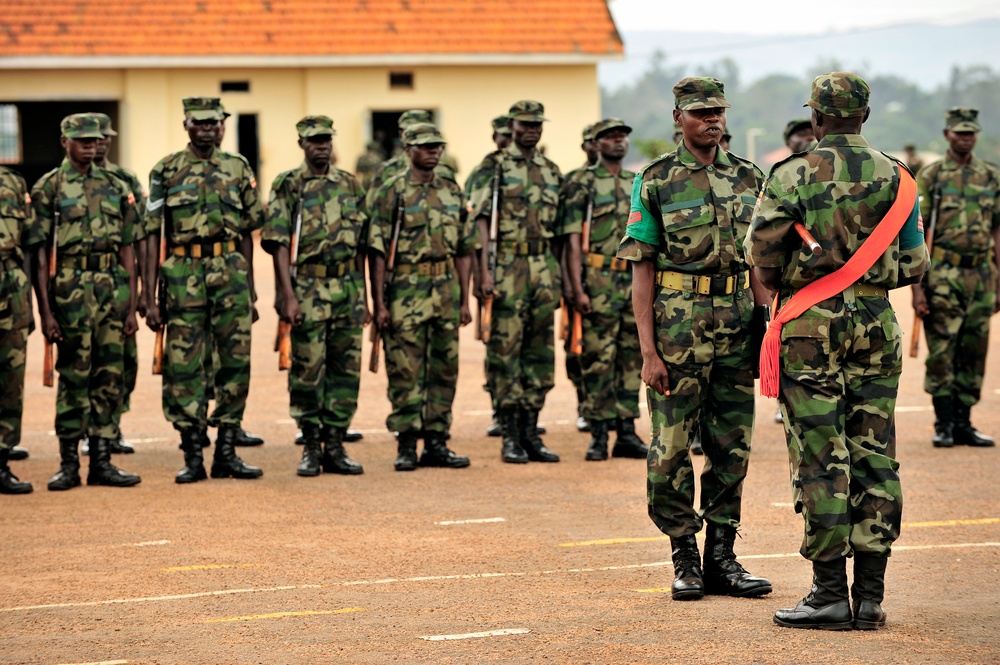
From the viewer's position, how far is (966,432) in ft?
36.2

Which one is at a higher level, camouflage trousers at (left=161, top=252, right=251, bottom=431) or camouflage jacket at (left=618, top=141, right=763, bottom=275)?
camouflage jacket at (left=618, top=141, right=763, bottom=275)

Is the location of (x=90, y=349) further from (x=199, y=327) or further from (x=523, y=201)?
(x=523, y=201)

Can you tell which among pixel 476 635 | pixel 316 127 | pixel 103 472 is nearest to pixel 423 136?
pixel 316 127

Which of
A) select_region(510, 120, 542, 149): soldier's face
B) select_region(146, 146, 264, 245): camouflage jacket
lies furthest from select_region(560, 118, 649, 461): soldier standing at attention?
select_region(146, 146, 264, 245): camouflage jacket

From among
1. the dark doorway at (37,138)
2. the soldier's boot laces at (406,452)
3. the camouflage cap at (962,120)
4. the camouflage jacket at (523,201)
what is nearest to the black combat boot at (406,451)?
the soldier's boot laces at (406,452)

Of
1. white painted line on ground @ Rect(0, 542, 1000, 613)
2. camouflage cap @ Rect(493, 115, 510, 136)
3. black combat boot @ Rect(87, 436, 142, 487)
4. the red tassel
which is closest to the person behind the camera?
the red tassel

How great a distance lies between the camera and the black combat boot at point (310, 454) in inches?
400

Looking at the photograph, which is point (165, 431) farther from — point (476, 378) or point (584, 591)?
point (584, 591)

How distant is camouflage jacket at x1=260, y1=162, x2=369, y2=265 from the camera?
33.0ft

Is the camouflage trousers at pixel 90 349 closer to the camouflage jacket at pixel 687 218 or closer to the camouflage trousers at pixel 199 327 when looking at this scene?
the camouflage trousers at pixel 199 327

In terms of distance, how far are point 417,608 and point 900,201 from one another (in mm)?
2635

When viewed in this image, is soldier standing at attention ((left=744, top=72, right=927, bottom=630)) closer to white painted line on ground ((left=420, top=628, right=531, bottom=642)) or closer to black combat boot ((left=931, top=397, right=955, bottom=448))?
white painted line on ground ((left=420, top=628, right=531, bottom=642))

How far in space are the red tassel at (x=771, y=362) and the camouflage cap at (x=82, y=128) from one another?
16.9 feet

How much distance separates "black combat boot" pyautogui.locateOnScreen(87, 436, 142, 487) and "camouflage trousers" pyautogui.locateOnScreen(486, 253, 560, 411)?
101 inches
